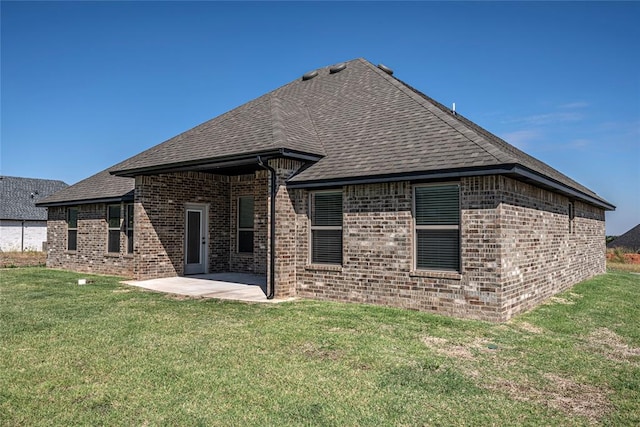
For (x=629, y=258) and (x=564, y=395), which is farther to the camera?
(x=629, y=258)

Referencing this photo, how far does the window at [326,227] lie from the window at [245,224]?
5296 mm

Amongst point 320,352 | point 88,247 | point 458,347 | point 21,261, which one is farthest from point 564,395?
point 21,261

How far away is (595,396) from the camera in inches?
189

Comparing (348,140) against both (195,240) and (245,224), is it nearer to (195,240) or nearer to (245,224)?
(245,224)

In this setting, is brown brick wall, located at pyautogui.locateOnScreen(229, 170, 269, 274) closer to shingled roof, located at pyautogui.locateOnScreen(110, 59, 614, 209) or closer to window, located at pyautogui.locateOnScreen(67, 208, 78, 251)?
shingled roof, located at pyautogui.locateOnScreen(110, 59, 614, 209)

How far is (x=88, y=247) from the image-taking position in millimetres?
17453

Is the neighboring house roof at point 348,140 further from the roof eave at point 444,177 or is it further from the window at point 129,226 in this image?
the window at point 129,226

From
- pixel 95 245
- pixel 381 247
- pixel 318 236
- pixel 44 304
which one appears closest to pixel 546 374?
pixel 381 247

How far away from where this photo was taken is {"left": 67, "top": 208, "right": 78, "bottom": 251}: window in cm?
1855

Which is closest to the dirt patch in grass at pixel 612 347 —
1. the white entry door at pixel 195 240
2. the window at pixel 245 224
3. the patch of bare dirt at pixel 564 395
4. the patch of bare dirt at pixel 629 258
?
the patch of bare dirt at pixel 564 395

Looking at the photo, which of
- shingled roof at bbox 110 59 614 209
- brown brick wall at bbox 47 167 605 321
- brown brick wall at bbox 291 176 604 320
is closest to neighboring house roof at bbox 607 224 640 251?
brown brick wall at bbox 47 167 605 321

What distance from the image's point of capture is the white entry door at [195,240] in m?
15.2

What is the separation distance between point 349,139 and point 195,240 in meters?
6.95

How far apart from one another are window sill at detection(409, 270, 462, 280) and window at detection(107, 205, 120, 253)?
Result: 38.0 ft
